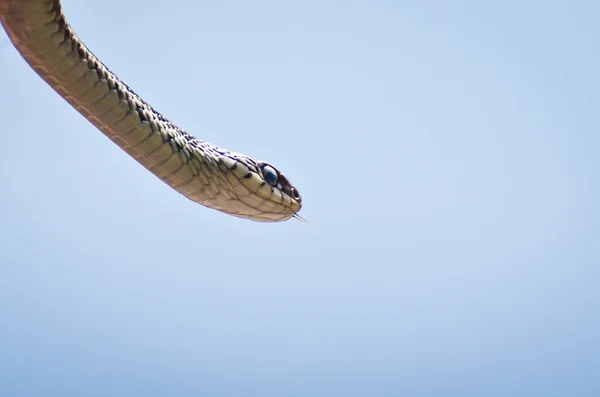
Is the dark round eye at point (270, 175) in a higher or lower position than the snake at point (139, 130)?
higher

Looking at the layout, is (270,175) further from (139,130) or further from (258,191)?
(139,130)

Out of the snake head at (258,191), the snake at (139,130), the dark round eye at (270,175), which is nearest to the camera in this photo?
the snake at (139,130)

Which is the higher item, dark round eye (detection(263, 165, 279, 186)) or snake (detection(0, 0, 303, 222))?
dark round eye (detection(263, 165, 279, 186))

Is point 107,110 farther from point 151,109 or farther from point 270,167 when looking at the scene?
point 270,167

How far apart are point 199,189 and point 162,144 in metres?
0.40

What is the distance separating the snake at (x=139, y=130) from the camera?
3.41m

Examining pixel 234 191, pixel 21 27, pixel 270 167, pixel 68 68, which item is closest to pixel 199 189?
pixel 234 191

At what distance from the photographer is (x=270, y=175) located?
4.48 m

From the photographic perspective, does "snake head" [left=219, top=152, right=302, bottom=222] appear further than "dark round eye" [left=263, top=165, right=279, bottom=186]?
No

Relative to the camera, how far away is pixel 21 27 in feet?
11.0

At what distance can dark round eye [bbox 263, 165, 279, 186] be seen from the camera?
446 cm

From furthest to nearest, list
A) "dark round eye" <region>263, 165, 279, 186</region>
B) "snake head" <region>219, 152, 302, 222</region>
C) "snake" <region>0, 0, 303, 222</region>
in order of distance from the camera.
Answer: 1. "dark round eye" <region>263, 165, 279, 186</region>
2. "snake head" <region>219, 152, 302, 222</region>
3. "snake" <region>0, 0, 303, 222</region>

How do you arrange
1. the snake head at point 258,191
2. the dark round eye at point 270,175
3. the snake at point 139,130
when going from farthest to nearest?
the dark round eye at point 270,175 < the snake head at point 258,191 < the snake at point 139,130

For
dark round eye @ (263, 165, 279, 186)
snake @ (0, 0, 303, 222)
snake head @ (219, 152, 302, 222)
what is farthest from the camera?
dark round eye @ (263, 165, 279, 186)
